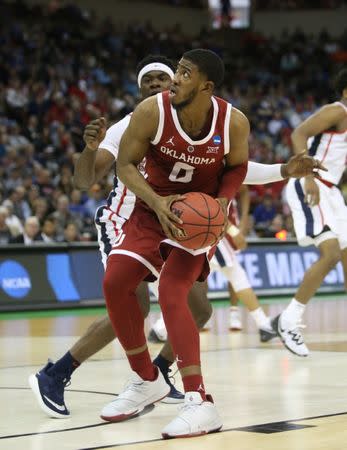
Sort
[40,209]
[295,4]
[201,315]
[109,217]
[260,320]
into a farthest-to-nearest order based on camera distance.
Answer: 1. [295,4]
2. [40,209]
3. [260,320]
4. [109,217]
5. [201,315]

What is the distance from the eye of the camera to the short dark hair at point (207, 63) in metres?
5.64

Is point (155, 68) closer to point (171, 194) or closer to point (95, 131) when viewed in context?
point (95, 131)

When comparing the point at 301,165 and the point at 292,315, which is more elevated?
the point at 301,165

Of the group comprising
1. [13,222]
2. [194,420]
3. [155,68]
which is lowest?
[194,420]

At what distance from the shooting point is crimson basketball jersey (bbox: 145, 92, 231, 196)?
5.69m

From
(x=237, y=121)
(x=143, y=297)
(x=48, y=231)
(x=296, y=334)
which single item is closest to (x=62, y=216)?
(x=48, y=231)

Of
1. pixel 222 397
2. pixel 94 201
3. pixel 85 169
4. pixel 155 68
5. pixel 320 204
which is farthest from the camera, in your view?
pixel 94 201

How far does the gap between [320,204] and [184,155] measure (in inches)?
167

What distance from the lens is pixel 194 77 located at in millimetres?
5629

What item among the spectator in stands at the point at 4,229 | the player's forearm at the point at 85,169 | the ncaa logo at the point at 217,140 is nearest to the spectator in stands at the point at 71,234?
the spectator in stands at the point at 4,229

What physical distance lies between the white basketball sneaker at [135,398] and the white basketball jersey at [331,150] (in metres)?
4.13

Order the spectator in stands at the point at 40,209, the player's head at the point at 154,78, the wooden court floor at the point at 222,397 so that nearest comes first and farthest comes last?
the wooden court floor at the point at 222,397 < the player's head at the point at 154,78 < the spectator in stands at the point at 40,209

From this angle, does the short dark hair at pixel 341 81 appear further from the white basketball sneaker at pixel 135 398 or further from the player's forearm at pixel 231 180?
the white basketball sneaker at pixel 135 398

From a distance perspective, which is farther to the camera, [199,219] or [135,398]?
[135,398]
